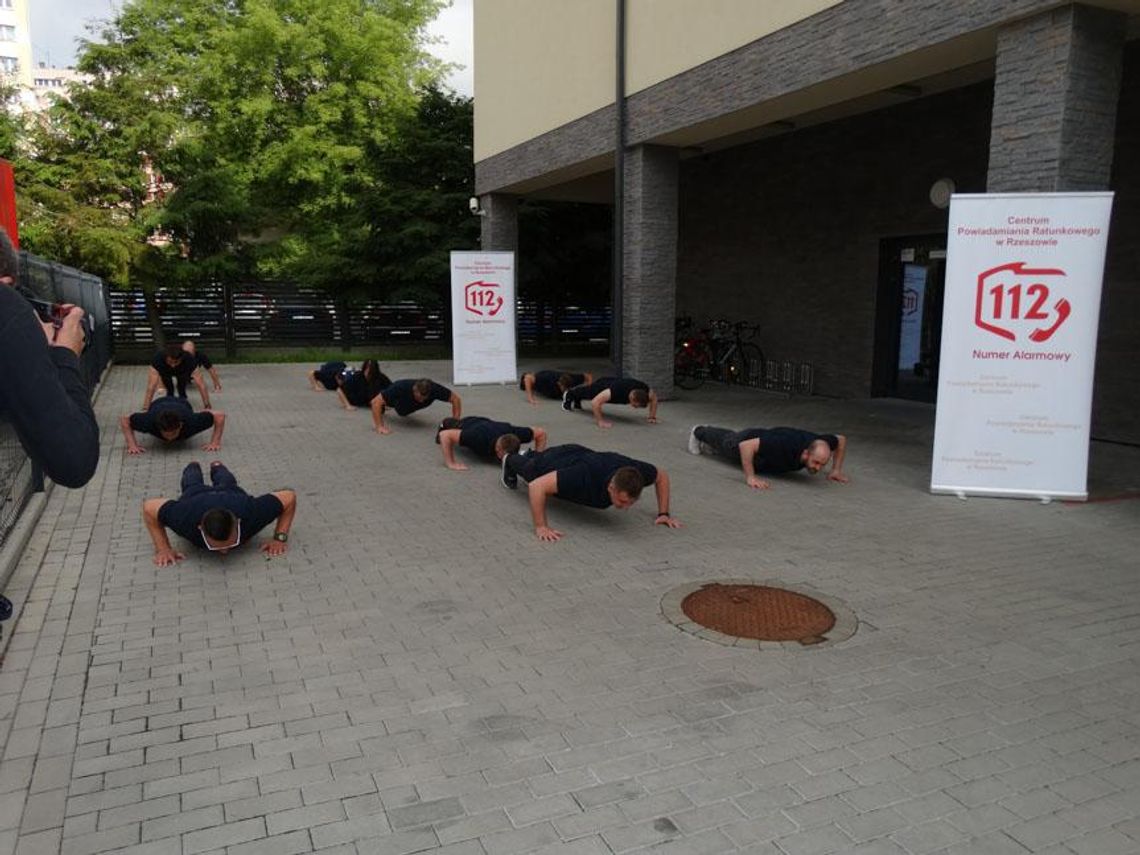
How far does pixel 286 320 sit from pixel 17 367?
22756 millimetres

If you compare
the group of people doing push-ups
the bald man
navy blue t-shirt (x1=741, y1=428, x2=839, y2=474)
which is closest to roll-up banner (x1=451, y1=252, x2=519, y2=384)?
the group of people doing push-ups

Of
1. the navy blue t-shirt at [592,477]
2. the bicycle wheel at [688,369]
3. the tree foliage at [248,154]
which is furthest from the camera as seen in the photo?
Answer: the tree foliage at [248,154]

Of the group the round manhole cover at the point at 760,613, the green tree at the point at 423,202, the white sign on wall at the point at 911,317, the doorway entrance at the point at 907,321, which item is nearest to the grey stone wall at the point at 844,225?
the doorway entrance at the point at 907,321

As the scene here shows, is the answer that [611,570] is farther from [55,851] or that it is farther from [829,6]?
[829,6]

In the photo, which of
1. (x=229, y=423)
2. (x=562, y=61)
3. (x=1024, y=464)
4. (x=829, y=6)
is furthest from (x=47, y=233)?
(x=1024, y=464)

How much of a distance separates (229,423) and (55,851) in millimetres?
9426

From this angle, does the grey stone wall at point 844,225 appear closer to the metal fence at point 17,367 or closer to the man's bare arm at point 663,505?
the man's bare arm at point 663,505

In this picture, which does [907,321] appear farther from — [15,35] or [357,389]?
[15,35]

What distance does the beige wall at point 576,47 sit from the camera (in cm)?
1080

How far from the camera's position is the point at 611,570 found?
5.48m

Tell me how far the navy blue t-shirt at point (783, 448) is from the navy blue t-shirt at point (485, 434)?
230 centimetres

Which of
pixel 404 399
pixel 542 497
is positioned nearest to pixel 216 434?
pixel 404 399

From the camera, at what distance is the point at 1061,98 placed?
6699mm

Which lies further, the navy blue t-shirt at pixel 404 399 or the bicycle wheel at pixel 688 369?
the bicycle wheel at pixel 688 369
